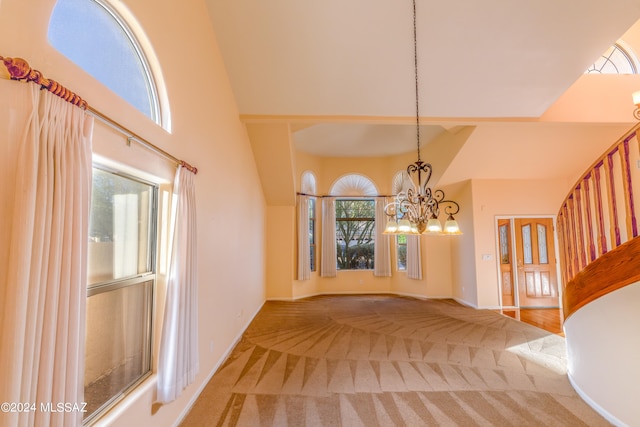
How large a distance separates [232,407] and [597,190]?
3.74 m

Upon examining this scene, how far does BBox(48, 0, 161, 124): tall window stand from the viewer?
1.43 m

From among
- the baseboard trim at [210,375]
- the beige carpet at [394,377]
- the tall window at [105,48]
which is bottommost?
the beige carpet at [394,377]

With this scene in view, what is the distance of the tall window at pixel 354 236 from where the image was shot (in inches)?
315

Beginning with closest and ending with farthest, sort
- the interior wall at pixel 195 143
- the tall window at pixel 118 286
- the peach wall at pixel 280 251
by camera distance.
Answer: the interior wall at pixel 195 143 < the tall window at pixel 118 286 < the peach wall at pixel 280 251

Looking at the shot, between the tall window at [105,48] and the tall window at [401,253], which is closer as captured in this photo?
the tall window at [105,48]

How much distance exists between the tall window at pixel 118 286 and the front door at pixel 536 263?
6.82 metres

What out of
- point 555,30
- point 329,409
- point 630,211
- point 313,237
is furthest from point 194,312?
point 313,237

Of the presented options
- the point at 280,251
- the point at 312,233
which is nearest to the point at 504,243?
the point at 312,233

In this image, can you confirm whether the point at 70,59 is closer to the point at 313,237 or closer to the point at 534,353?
the point at 534,353

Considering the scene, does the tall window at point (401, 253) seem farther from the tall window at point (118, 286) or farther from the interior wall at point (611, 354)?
the tall window at point (118, 286)

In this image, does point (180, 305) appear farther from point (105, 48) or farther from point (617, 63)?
point (617, 63)

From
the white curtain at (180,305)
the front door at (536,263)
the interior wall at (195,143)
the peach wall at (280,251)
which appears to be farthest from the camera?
the peach wall at (280,251)

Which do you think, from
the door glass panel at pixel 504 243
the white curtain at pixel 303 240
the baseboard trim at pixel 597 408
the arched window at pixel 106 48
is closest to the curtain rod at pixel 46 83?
the arched window at pixel 106 48

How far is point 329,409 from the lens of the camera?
2.48 meters
